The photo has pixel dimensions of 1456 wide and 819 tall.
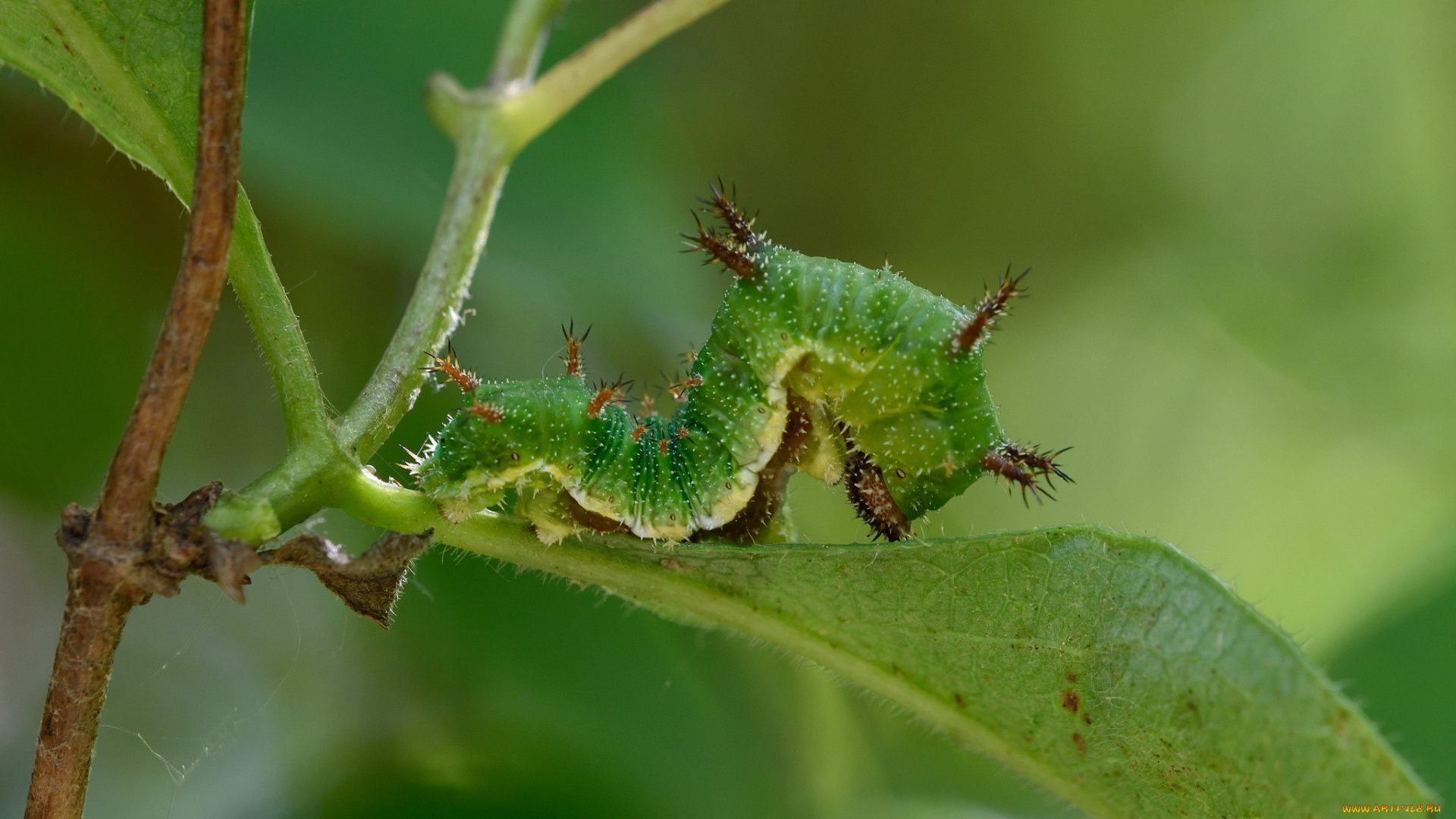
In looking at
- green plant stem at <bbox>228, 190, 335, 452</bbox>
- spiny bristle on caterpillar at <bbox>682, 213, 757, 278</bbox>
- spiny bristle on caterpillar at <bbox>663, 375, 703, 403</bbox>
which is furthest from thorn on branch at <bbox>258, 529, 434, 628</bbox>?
spiny bristle on caterpillar at <bbox>682, 213, 757, 278</bbox>

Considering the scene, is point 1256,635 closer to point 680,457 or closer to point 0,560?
point 680,457

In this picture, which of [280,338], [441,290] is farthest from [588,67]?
[280,338]

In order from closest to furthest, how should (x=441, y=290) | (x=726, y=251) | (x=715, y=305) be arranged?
(x=441, y=290), (x=726, y=251), (x=715, y=305)

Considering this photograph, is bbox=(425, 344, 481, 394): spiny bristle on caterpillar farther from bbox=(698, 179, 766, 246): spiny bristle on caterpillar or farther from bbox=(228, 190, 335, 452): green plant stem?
bbox=(698, 179, 766, 246): spiny bristle on caterpillar

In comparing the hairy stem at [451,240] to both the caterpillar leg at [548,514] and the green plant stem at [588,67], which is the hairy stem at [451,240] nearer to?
the green plant stem at [588,67]

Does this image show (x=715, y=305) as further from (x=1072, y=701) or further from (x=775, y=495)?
(x=1072, y=701)

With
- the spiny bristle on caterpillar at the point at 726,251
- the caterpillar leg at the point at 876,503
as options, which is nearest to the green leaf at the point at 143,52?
the spiny bristle on caterpillar at the point at 726,251

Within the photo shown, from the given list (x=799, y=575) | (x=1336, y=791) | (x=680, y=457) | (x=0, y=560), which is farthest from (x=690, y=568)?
(x=0, y=560)
